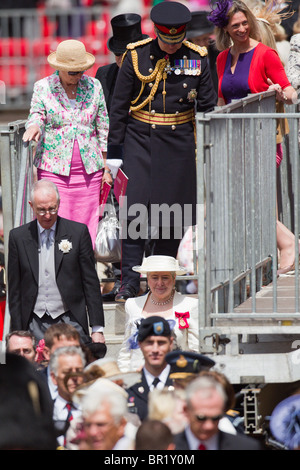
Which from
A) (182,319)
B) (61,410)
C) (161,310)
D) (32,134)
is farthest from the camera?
(32,134)

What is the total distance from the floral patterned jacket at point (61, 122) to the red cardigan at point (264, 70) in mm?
1163

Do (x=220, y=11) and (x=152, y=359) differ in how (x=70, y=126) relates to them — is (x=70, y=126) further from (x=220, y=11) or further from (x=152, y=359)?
(x=152, y=359)

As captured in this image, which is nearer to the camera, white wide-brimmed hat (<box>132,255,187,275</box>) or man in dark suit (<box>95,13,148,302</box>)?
white wide-brimmed hat (<box>132,255,187,275</box>)

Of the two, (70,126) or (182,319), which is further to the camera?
(70,126)

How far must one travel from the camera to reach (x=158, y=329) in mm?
7551

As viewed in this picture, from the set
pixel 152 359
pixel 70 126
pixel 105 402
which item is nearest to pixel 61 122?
pixel 70 126

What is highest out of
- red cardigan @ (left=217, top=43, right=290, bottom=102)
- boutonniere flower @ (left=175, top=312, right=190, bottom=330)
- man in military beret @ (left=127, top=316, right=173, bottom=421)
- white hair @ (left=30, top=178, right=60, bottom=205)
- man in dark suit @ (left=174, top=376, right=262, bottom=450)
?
red cardigan @ (left=217, top=43, right=290, bottom=102)

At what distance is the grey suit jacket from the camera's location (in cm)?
851

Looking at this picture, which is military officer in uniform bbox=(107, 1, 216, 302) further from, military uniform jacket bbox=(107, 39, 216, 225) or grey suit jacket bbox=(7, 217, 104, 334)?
grey suit jacket bbox=(7, 217, 104, 334)

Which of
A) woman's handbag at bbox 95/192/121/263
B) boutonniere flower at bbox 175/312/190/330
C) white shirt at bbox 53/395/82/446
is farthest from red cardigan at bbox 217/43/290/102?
white shirt at bbox 53/395/82/446

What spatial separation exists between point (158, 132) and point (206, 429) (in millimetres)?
3398

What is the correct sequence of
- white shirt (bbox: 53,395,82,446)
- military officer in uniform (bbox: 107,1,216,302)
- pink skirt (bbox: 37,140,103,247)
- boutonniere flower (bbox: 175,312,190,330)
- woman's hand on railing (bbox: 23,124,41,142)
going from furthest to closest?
pink skirt (bbox: 37,140,103,247) < military officer in uniform (bbox: 107,1,216,302) < woman's hand on railing (bbox: 23,124,41,142) < boutonniere flower (bbox: 175,312,190,330) < white shirt (bbox: 53,395,82,446)

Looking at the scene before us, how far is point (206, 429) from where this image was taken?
20.9 feet
